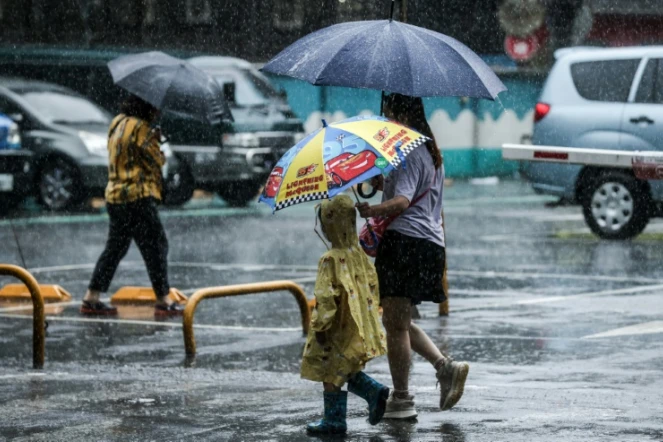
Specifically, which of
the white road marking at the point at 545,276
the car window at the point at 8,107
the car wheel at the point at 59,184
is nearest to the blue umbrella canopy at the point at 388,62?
the white road marking at the point at 545,276

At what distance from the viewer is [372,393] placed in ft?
23.9

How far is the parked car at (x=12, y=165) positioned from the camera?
70.3 ft

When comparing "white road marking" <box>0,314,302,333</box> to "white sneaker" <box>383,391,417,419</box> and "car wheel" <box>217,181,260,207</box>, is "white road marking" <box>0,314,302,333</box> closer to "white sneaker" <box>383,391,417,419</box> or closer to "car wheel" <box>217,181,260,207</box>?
"white sneaker" <box>383,391,417,419</box>

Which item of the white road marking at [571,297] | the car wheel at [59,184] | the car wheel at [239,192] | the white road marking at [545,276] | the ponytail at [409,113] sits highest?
the ponytail at [409,113]

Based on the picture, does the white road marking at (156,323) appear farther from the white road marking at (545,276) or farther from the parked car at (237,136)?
the parked car at (237,136)

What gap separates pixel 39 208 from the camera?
24.1 metres

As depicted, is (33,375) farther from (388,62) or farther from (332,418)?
(388,62)

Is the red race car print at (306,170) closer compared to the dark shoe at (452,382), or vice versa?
the red race car print at (306,170)

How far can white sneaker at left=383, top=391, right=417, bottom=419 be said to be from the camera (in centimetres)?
768

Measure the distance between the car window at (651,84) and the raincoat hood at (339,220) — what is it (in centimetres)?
1140

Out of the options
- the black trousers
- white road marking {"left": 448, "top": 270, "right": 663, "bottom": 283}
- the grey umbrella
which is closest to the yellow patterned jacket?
the black trousers

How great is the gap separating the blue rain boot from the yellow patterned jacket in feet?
16.5

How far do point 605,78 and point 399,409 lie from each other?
1169cm

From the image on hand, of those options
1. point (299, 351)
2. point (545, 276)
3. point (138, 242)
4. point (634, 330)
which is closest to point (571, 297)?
point (545, 276)
